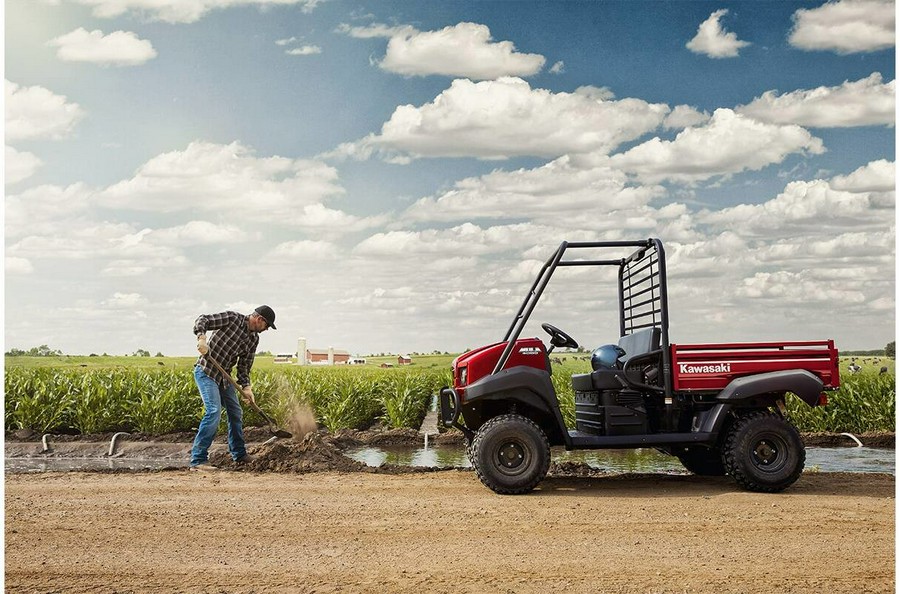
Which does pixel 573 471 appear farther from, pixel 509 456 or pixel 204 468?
pixel 204 468

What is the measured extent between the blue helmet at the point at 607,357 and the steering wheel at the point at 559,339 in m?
0.50

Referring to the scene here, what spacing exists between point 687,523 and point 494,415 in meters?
2.60

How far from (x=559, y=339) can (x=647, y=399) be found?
3.93 feet

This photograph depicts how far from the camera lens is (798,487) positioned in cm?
976

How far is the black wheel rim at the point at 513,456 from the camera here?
29.8 feet

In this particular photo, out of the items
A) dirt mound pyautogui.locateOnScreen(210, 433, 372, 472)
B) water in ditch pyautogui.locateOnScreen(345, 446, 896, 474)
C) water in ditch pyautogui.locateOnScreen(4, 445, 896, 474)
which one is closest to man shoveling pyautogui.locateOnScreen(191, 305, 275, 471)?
dirt mound pyautogui.locateOnScreen(210, 433, 372, 472)

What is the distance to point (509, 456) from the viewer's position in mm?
9117

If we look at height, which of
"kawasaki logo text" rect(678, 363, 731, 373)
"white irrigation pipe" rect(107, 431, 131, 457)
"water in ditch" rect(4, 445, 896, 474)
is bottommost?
"water in ditch" rect(4, 445, 896, 474)

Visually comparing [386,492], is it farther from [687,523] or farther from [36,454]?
[36,454]

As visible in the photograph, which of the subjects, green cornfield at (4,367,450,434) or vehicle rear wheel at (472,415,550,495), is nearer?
vehicle rear wheel at (472,415,550,495)

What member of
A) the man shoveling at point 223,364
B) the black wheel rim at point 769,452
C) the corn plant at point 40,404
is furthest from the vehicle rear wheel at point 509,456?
the corn plant at point 40,404

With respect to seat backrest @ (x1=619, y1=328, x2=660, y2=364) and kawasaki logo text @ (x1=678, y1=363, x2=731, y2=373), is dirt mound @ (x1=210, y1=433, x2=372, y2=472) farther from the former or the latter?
kawasaki logo text @ (x1=678, y1=363, x2=731, y2=373)

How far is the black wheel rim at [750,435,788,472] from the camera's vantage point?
9305mm

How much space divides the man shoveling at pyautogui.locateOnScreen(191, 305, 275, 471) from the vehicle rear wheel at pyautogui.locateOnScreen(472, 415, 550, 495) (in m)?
3.64
